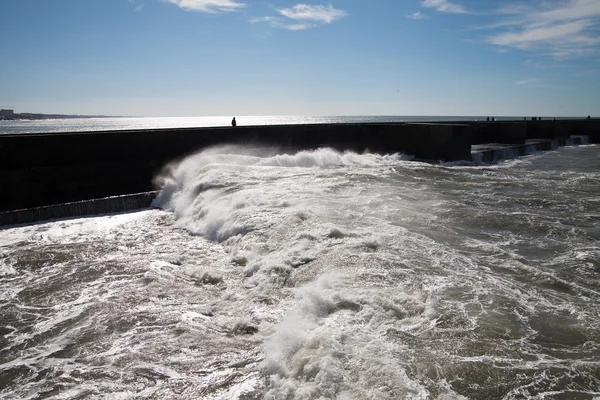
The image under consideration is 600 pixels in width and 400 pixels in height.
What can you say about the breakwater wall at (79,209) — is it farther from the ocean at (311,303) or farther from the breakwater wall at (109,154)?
the ocean at (311,303)

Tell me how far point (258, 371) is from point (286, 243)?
2966mm

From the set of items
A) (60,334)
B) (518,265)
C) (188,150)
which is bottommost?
(60,334)

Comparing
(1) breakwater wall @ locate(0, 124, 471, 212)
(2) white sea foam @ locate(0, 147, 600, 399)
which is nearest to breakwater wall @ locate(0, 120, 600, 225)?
(1) breakwater wall @ locate(0, 124, 471, 212)

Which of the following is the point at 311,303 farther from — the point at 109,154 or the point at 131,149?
the point at 131,149

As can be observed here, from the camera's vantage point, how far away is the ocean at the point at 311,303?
3346 millimetres

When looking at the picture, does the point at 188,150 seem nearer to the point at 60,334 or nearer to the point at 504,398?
the point at 60,334

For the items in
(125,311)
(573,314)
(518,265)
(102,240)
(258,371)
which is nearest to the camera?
(258,371)

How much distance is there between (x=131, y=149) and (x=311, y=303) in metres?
10.9

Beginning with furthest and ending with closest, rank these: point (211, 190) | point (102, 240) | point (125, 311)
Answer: point (211, 190) < point (102, 240) < point (125, 311)

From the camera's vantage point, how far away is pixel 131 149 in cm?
1343

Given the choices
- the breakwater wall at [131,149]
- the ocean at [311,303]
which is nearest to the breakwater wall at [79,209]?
the breakwater wall at [131,149]

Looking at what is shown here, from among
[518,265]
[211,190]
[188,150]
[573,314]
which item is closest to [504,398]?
[573,314]

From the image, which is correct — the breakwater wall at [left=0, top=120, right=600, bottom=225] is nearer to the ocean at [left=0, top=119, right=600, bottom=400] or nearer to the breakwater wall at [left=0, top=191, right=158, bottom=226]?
the breakwater wall at [left=0, top=191, right=158, bottom=226]

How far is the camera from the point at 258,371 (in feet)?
11.6
